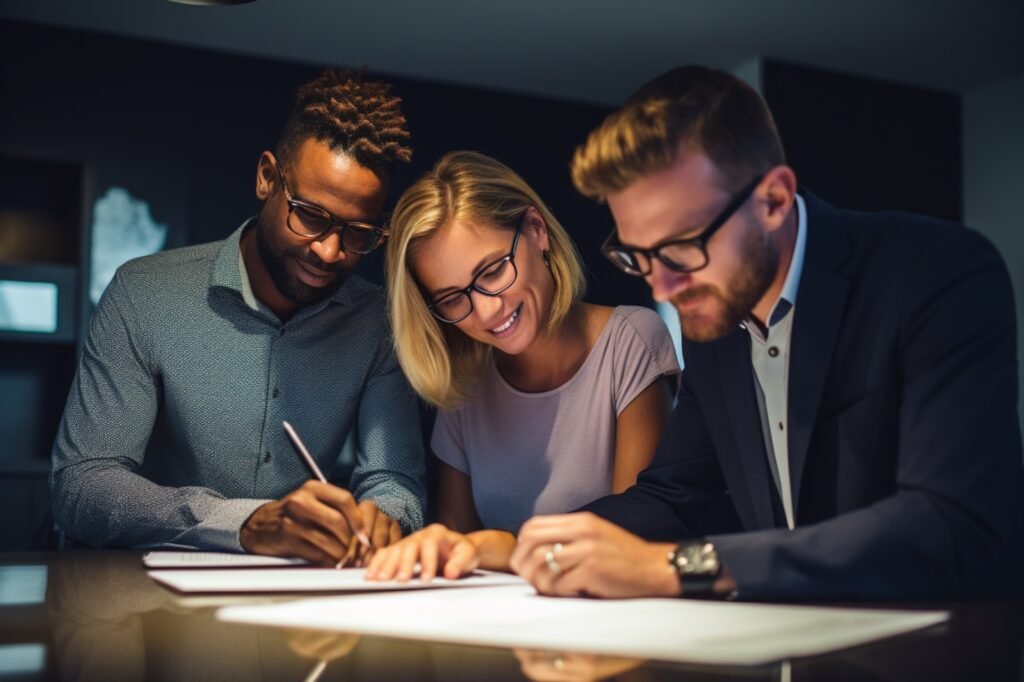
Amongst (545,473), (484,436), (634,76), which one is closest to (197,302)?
(484,436)

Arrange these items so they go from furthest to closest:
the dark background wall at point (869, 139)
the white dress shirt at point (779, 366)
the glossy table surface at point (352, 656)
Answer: the dark background wall at point (869, 139)
the white dress shirt at point (779, 366)
the glossy table surface at point (352, 656)

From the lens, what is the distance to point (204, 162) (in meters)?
5.48

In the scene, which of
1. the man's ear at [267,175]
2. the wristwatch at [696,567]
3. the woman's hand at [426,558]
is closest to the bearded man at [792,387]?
the wristwatch at [696,567]

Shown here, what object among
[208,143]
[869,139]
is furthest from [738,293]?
[869,139]

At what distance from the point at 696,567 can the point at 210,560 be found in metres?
0.83

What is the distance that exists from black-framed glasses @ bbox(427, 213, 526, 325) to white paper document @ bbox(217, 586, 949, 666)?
0.94m

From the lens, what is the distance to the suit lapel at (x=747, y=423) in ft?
5.20

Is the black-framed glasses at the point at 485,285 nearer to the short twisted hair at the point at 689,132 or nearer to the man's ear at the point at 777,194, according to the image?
the short twisted hair at the point at 689,132

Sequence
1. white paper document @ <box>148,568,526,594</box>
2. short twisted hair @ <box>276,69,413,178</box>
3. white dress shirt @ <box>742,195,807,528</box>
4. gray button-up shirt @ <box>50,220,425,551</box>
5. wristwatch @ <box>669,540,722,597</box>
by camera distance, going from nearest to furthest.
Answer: wristwatch @ <box>669,540,722,597</box>, white paper document @ <box>148,568,526,594</box>, white dress shirt @ <box>742,195,807,528</box>, gray button-up shirt @ <box>50,220,425,551</box>, short twisted hair @ <box>276,69,413,178</box>

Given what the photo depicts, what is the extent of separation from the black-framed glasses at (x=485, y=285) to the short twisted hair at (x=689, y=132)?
612mm

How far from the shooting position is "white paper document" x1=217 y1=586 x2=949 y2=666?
0.88 metres

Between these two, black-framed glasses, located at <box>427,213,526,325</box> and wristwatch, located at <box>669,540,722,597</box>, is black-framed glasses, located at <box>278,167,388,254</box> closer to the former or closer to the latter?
black-framed glasses, located at <box>427,213,526,325</box>

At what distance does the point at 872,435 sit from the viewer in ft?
4.68

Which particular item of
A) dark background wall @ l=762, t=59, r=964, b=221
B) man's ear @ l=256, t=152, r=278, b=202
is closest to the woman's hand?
man's ear @ l=256, t=152, r=278, b=202
